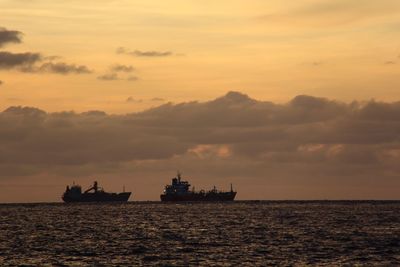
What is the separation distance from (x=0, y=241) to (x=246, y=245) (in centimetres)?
3275

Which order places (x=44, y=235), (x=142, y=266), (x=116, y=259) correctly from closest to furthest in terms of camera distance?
(x=142, y=266) → (x=116, y=259) → (x=44, y=235)

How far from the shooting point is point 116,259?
80.2 metres

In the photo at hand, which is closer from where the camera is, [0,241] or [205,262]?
[205,262]

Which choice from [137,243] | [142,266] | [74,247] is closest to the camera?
[142,266]

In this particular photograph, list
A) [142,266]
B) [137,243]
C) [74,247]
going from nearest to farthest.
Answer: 1. [142,266]
2. [74,247]
3. [137,243]

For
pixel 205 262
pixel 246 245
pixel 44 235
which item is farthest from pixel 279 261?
pixel 44 235

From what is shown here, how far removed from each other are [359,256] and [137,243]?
31.9 m

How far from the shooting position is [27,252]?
88438 mm

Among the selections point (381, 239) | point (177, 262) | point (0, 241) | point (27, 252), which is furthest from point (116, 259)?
point (381, 239)

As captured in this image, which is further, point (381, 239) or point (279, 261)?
point (381, 239)

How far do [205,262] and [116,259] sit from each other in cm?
921

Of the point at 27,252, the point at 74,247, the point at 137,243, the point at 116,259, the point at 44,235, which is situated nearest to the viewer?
the point at 116,259

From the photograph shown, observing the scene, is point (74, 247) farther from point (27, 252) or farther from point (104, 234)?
point (104, 234)

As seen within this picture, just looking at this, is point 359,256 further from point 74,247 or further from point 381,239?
point 74,247
